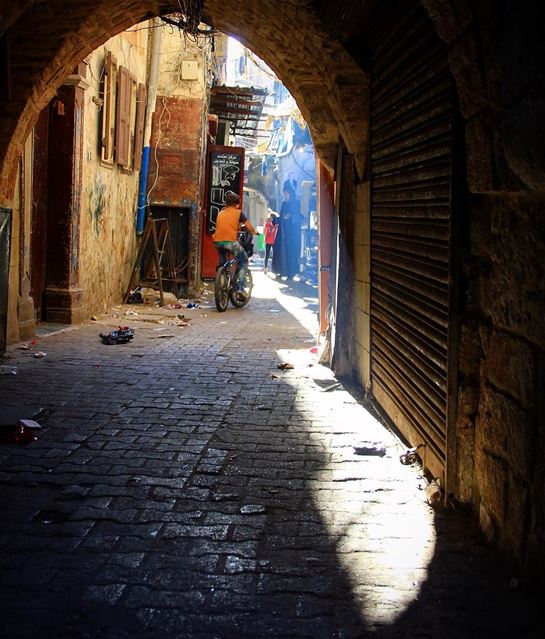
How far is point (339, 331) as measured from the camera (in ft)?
23.1

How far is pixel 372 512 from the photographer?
11.3 feet

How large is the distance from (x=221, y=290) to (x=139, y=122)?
3552 millimetres

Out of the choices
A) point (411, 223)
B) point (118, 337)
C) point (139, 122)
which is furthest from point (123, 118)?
point (411, 223)

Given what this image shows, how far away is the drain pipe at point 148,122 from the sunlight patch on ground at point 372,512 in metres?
9.17

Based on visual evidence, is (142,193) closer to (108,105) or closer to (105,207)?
(105,207)

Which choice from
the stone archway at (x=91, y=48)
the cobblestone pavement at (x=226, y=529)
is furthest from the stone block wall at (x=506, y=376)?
the stone archway at (x=91, y=48)

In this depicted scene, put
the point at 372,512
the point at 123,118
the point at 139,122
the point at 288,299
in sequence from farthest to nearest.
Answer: the point at 288,299 < the point at 139,122 < the point at 123,118 < the point at 372,512

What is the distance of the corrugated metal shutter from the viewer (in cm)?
365

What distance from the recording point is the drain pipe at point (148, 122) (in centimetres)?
1371

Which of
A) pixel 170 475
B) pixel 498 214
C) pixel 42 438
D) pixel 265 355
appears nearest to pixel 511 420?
pixel 498 214

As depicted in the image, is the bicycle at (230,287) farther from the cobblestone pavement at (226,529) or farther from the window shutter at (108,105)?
the cobblestone pavement at (226,529)

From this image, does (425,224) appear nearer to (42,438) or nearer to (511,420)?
(511,420)

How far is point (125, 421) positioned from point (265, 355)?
3.27 m

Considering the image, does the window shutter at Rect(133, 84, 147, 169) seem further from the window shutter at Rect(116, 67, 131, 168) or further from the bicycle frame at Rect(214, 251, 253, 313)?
the bicycle frame at Rect(214, 251, 253, 313)
